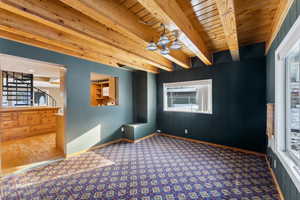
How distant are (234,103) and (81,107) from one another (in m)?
3.95

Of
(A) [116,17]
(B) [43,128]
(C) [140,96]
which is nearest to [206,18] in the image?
(A) [116,17]

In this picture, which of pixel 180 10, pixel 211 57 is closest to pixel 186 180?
pixel 180 10

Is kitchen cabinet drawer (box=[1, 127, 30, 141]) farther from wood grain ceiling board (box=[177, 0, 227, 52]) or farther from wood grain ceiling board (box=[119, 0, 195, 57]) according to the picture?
wood grain ceiling board (box=[177, 0, 227, 52])

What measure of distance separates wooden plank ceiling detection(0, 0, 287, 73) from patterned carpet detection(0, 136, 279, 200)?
2.26 meters

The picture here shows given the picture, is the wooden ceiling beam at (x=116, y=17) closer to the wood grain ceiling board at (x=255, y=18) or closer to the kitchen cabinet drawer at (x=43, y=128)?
the wood grain ceiling board at (x=255, y=18)

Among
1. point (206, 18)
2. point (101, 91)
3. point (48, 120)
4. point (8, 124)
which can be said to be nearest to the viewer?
point (206, 18)

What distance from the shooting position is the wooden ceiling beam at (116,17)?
135cm

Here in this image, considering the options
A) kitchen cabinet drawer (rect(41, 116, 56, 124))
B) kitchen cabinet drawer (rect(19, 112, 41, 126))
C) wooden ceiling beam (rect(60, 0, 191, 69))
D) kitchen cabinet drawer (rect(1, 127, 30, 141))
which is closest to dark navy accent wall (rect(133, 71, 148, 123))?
wooden ceiling beam (rect(60, 0, 191, 69))

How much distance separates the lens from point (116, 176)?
225 cm

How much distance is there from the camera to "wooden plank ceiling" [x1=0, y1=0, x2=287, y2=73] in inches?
56.1

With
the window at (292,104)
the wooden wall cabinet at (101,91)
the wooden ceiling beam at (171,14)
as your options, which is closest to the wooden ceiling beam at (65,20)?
the wooden ceiling beam at (171,14)

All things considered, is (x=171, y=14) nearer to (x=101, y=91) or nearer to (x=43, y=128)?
(x=101, y=91)

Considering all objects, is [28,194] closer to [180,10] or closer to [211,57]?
[180,10]

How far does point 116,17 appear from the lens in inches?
63.7
